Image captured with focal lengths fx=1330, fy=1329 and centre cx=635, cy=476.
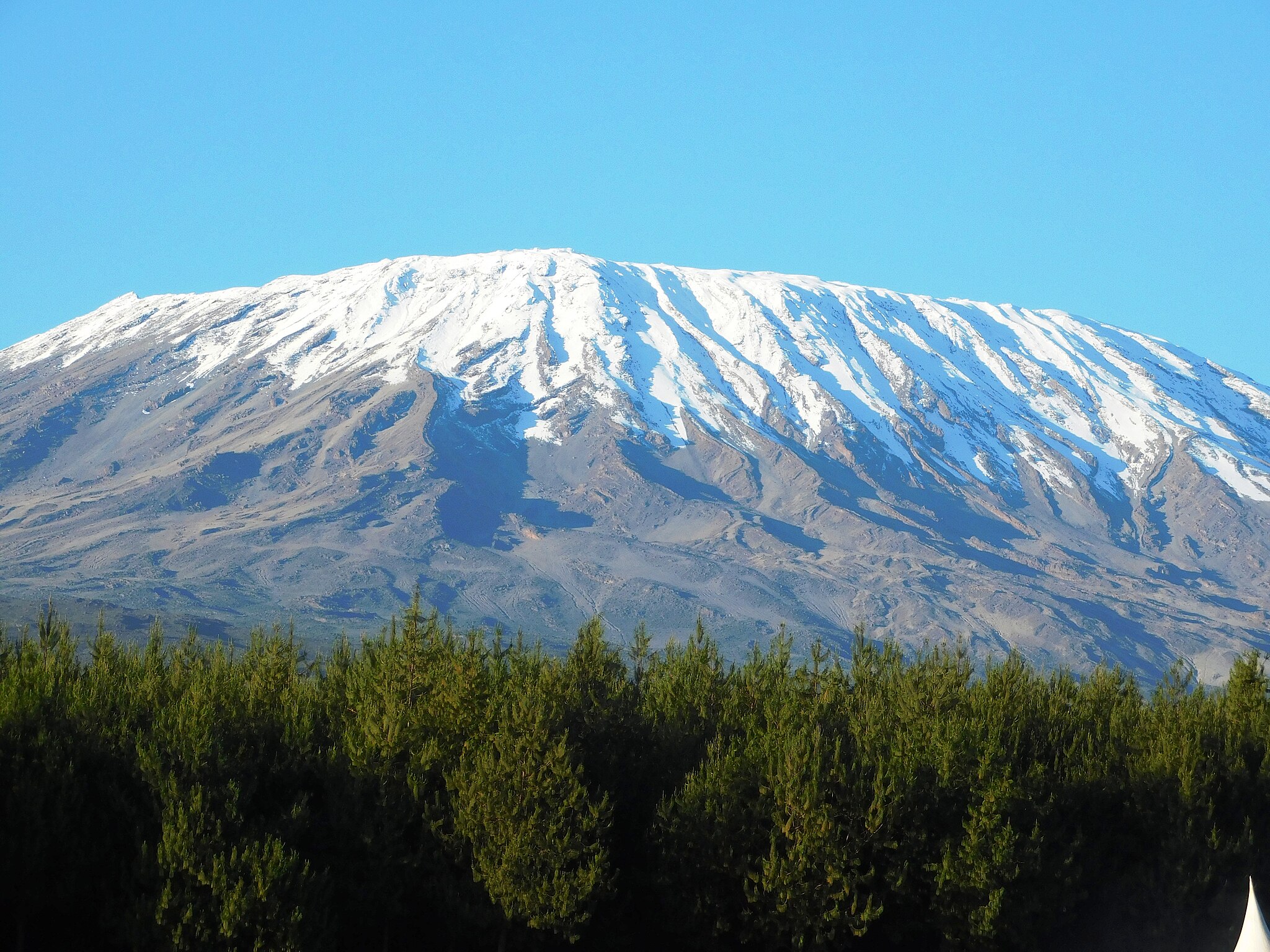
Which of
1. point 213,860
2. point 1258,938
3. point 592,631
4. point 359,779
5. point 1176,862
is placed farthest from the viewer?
point 592,631

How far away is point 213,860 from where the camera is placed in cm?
2695

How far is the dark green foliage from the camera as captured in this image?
28219 mm

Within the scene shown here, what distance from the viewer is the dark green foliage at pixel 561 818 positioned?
28.2m

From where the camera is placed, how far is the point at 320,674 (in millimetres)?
40656

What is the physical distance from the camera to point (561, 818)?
3062cm

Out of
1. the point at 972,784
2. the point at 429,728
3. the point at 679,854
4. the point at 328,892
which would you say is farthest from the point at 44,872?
the point at 972,784

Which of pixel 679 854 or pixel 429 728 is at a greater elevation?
pixel 429 728

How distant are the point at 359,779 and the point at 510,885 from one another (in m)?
4.40

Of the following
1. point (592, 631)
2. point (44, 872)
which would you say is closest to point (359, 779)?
point (44, 872)

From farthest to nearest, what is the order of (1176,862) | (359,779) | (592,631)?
(592,631) → (1176,862) → (359,779)

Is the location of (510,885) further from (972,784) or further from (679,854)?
(972,784)

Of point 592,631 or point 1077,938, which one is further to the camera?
point 592,631

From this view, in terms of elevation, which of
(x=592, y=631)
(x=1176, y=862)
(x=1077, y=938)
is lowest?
(x=1077, y=938)

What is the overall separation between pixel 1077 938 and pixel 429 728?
17.4 m
